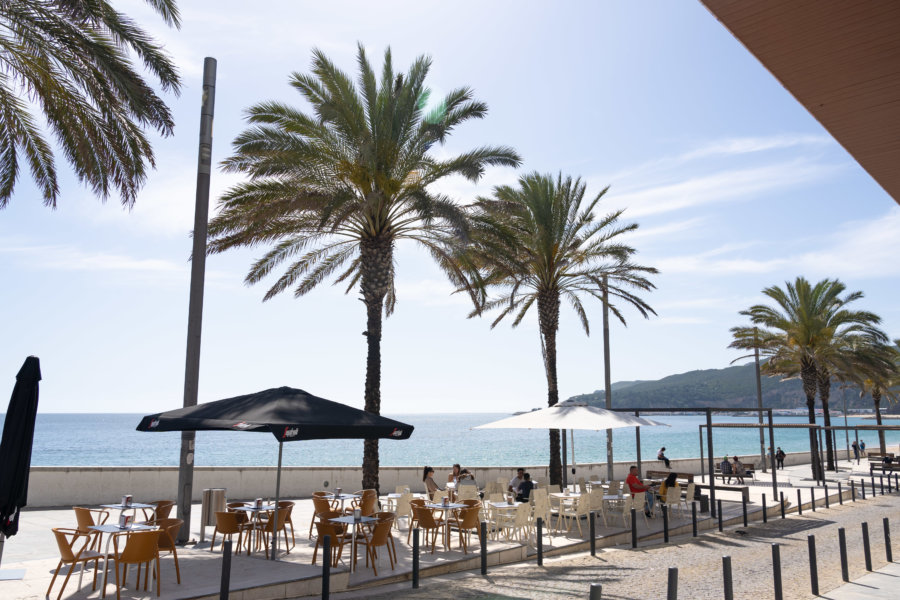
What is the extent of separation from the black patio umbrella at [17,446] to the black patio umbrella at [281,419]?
91.0 inches

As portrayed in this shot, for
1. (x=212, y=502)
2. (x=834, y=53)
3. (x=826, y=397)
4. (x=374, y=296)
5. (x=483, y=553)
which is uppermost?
(x=374, y=296)

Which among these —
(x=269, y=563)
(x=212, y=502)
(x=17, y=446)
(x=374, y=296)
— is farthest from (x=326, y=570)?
(x=374, y=296)

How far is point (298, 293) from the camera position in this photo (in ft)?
66.9

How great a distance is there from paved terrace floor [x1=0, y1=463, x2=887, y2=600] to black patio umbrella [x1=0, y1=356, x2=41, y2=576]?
1629mm

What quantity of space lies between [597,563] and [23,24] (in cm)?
1281

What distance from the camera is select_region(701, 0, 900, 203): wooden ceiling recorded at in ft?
9.17

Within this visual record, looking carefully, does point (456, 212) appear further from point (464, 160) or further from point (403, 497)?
point (403, 497)

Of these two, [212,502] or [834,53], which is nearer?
[834,53]

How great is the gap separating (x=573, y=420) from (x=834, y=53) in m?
14.1

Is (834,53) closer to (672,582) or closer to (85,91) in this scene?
(672,582)

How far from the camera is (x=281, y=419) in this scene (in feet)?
31.2

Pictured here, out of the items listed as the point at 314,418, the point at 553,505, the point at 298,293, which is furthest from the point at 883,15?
the point at 298,293

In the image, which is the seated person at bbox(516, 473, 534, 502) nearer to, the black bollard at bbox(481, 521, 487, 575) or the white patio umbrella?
the white patio umbrella

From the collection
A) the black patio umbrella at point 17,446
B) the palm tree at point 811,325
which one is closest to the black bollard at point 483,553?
the black patio umbrella at point 17,446
